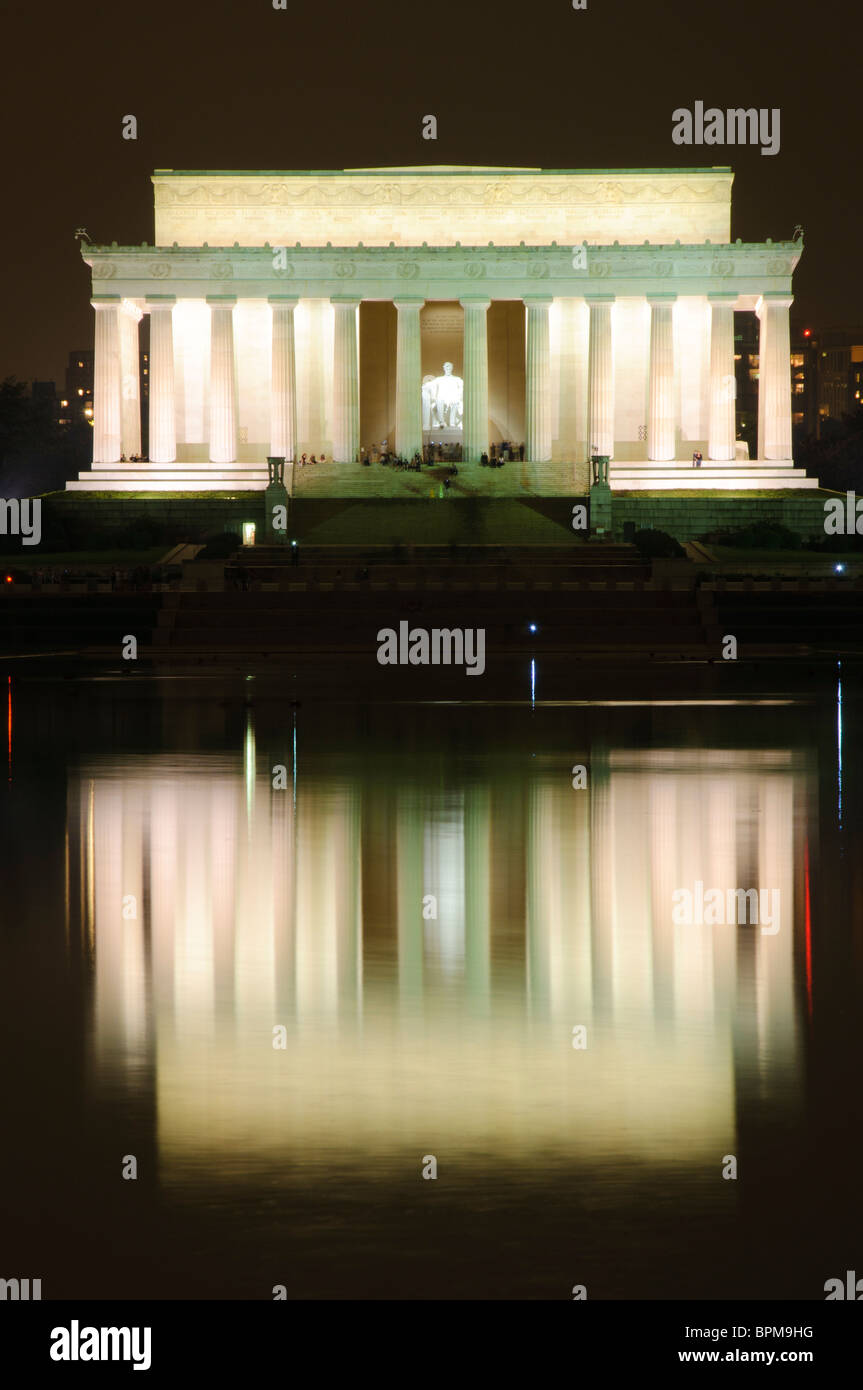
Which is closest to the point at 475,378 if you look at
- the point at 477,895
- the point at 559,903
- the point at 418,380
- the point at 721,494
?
the point at 418,380

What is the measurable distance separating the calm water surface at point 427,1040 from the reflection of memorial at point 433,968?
40mm

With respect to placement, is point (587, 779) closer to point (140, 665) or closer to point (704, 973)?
point (704, 973)

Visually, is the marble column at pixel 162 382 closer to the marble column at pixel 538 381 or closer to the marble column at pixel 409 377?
the marble column at pixel 409 377

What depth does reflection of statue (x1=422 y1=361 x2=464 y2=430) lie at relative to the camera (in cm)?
9475

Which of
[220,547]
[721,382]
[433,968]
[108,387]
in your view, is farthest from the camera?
[108,387]

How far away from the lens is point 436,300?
299 feet

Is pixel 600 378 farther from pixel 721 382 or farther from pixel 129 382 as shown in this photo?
pixel 129 382

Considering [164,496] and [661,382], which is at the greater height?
[661,382]

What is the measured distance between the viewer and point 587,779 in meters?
25.7

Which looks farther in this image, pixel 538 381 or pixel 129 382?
pixel 129 382

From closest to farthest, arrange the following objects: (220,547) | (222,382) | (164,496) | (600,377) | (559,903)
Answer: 1. (559,903)
2. (220,547)
3. (164,496)
4. (600,377)
5. (222,382)

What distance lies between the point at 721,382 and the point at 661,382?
114 inches

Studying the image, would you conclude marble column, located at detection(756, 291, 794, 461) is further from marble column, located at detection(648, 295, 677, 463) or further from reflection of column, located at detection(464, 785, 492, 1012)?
reflection of column, located at detection(464, 785, 492, 1012)
